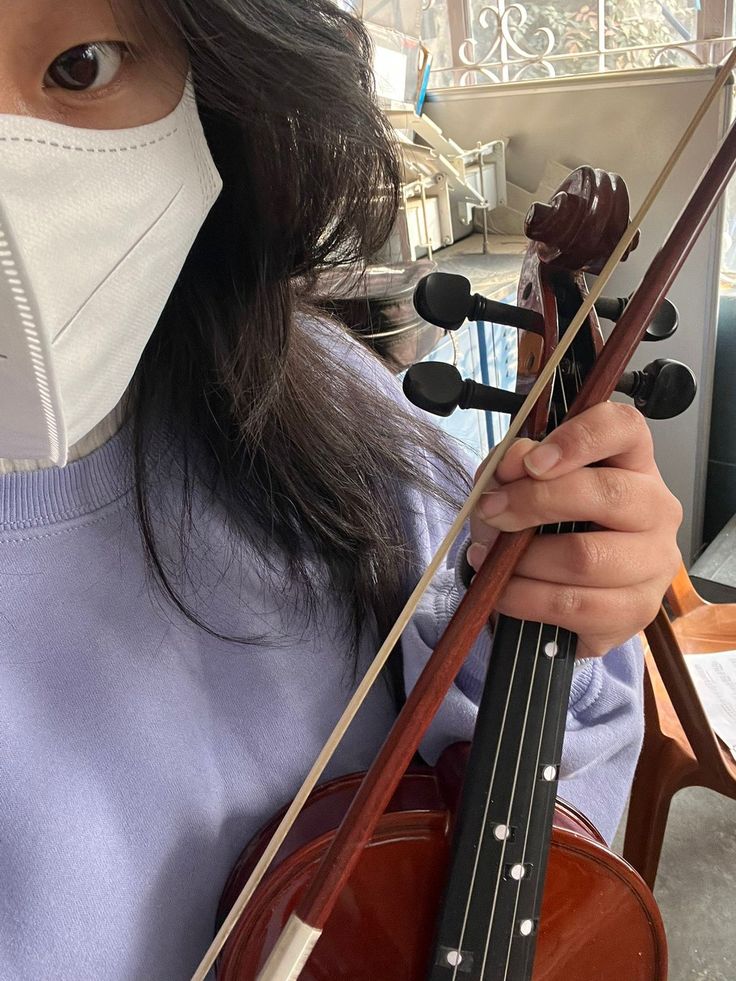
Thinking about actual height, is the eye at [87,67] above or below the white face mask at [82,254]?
above

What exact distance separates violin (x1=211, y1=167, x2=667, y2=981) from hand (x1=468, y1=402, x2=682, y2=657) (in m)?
0.03

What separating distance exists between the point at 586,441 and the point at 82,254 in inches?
10.8

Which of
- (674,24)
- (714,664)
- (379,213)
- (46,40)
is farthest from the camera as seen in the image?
(674,24)

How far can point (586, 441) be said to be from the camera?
16.4 inches

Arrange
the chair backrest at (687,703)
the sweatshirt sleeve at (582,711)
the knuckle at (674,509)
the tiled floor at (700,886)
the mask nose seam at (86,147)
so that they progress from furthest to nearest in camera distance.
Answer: the tiled floor at (700,886), the chair backrest at (687,703), the sweatshirt sleeve at (582,711), the knuckle at (674,509), the mask nose seam at (86,147)

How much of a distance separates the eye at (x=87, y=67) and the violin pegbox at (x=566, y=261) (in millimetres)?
238

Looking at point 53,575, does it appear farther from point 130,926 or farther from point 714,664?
point 714,664

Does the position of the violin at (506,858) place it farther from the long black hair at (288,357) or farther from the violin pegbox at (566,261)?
the long black hair at (288,357)

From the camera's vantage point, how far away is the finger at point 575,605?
45 centimetres

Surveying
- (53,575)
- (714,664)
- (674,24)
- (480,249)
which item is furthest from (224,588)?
(674,24)

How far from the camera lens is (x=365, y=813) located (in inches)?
15.9

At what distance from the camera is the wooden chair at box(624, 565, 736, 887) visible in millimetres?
1095

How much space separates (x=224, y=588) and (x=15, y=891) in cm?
22

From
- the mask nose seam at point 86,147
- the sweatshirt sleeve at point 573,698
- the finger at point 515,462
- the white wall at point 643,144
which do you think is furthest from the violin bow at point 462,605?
the white wall at point 643,144
